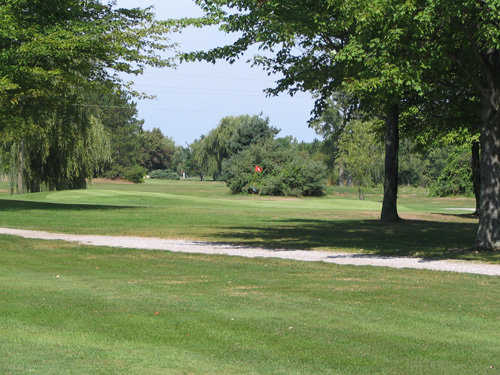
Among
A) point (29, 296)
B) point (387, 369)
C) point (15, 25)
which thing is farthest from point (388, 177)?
point (387, 369)

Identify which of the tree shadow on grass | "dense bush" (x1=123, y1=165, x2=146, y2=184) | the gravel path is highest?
"dense bush" (x1=123, y1=165, x2=146, y2=184)

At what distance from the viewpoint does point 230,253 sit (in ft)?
54.4

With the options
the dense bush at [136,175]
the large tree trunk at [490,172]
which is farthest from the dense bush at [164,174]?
the large tree trunk at [490,172]

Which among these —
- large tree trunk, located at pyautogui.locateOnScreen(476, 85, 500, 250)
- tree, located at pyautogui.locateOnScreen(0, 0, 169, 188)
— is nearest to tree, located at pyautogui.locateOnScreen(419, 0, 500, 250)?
large tree trunk, located at pyautogui.locateOnScreen(476, 85, 500, 250)

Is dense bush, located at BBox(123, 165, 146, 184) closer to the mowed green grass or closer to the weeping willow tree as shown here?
the weeping willow tree

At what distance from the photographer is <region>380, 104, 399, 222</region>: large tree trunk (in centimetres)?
2736

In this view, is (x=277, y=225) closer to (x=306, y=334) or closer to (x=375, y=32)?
(x=375, y=32)

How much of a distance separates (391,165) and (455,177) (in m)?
30.7

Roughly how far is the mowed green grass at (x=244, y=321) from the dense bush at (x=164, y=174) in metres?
123

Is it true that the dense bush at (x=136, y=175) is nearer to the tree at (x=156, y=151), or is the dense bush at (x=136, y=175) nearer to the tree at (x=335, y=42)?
the tree at (x=156, y=151)

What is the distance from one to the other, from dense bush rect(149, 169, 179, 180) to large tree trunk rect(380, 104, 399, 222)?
108 metres

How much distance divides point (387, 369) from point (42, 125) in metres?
32.4

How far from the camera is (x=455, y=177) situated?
56.5 metres

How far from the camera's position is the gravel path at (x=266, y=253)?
14.5 m
